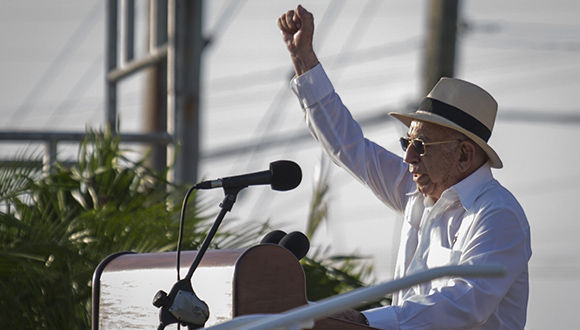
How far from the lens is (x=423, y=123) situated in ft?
13.5

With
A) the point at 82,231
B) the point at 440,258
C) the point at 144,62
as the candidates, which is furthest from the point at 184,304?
the point at 144,62

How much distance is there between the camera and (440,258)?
152 inches

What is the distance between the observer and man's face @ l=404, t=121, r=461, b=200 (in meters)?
4.02

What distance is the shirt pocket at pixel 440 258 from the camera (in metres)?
3.77

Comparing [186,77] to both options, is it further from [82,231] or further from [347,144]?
[347,144]

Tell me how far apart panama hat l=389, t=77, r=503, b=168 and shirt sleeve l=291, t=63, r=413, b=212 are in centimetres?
31

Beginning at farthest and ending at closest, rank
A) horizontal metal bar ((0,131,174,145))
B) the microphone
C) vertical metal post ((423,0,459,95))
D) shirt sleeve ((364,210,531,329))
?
vertical metal post ((423,0,459,95))
horizontal metal bar ((0,131,174,145))
shirt sleeve ((364,210,531,329))
the microphone

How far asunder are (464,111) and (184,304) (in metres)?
1.51

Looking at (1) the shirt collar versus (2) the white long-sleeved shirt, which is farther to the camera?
(1) the shirt collar

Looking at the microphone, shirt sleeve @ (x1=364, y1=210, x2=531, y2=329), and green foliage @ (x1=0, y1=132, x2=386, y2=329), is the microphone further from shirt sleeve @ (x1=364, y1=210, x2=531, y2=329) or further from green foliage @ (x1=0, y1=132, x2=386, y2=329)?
green foliage @ (x1=0, y1=132, x2=386, y2=329)

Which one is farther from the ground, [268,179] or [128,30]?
[128,30]

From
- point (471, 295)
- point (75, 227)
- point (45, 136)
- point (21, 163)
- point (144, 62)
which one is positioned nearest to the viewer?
point (471, 295)

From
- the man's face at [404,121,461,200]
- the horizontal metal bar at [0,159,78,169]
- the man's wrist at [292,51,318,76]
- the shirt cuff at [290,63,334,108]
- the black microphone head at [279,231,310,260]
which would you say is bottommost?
the black microphone head at [279,231,310,260]

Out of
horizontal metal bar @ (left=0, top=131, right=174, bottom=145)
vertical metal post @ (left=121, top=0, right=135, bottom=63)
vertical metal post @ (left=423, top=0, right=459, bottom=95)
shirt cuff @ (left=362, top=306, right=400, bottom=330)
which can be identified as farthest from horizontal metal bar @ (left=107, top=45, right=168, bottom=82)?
shirt cuff @ (left=362, top=306, right=400, bottom=330)
